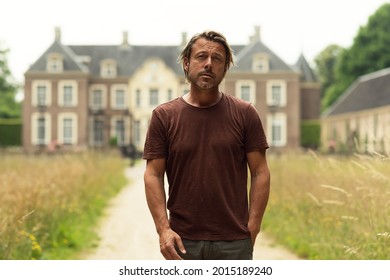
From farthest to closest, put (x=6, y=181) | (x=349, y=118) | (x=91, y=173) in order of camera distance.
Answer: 1. (x=349, y=118)
2. (x=91, y=173)
3. (x=6, y=181)

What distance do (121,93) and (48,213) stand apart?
33590 millimetres

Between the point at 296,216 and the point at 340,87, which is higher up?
the point at 340,87

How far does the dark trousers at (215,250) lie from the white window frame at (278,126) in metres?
34.8

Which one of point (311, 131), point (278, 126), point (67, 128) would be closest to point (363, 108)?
point (278, 126)

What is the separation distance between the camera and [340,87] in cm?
4156

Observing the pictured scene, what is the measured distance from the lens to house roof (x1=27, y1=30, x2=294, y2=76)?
1508 inches

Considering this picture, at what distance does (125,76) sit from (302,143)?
11.9 metres

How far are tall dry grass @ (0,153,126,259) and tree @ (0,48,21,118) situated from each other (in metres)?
27.6

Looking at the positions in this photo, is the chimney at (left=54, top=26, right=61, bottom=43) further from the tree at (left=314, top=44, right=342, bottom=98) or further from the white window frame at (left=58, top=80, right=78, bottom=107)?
the tree at (left=314, top=44, right=342, bottom=98)

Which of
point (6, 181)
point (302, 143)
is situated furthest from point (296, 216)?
point (302, 143)

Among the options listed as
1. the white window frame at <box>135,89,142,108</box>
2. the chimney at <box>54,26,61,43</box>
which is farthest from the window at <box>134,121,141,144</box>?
the chimney at <box>54,26,61,43</box>

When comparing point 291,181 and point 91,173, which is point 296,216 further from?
point 91,173

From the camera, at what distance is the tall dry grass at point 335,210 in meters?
4.59

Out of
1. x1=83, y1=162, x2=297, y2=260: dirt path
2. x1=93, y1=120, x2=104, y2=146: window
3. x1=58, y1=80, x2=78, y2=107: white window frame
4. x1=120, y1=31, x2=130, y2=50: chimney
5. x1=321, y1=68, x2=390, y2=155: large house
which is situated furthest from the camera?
x1=120, y1=31, x2=130, y2=50: chimney
